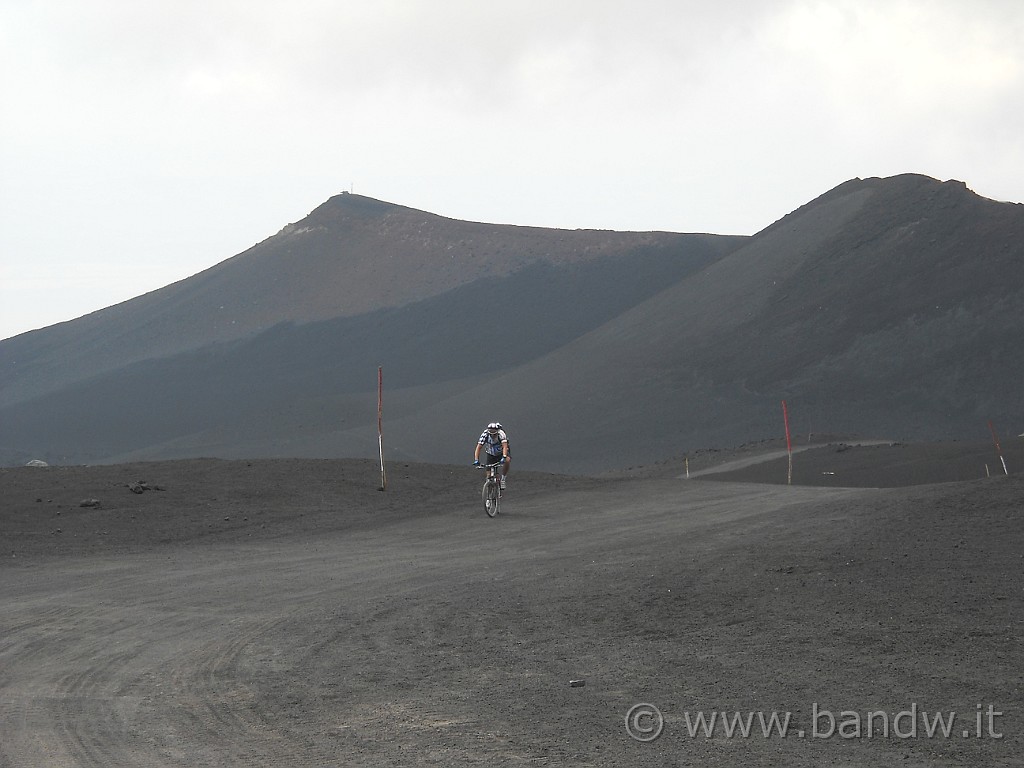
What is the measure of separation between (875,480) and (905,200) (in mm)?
59163

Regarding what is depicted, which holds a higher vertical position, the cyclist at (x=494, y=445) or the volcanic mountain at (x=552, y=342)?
the volcanic mountain at (x=552, y=342)

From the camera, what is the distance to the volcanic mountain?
217 ft

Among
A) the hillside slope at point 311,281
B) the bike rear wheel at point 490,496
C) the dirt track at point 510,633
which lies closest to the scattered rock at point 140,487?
the dirt track at point 510,633

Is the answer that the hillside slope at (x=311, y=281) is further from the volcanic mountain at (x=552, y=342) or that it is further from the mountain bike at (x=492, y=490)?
the mountain bike at (x=492, y=490)

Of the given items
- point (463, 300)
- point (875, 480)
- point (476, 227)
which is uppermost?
point (476, 227)

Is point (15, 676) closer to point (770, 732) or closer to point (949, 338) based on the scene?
point (770, 732)

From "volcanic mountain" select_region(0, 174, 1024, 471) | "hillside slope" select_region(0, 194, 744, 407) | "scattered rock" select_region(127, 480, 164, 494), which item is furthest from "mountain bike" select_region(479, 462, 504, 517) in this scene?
"hillside slope" select_region(0, 194, 744, 407)

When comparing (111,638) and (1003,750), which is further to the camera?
(111,638)

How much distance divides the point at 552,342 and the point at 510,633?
270ft

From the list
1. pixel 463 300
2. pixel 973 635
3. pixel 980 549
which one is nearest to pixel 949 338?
pixel 463 300

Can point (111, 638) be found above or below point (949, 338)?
below

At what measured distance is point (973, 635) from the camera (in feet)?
35.3

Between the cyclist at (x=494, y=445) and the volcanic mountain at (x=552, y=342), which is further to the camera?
the volcanic mountain at (x=552, y=342)

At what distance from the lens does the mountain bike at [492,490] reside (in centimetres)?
2336
